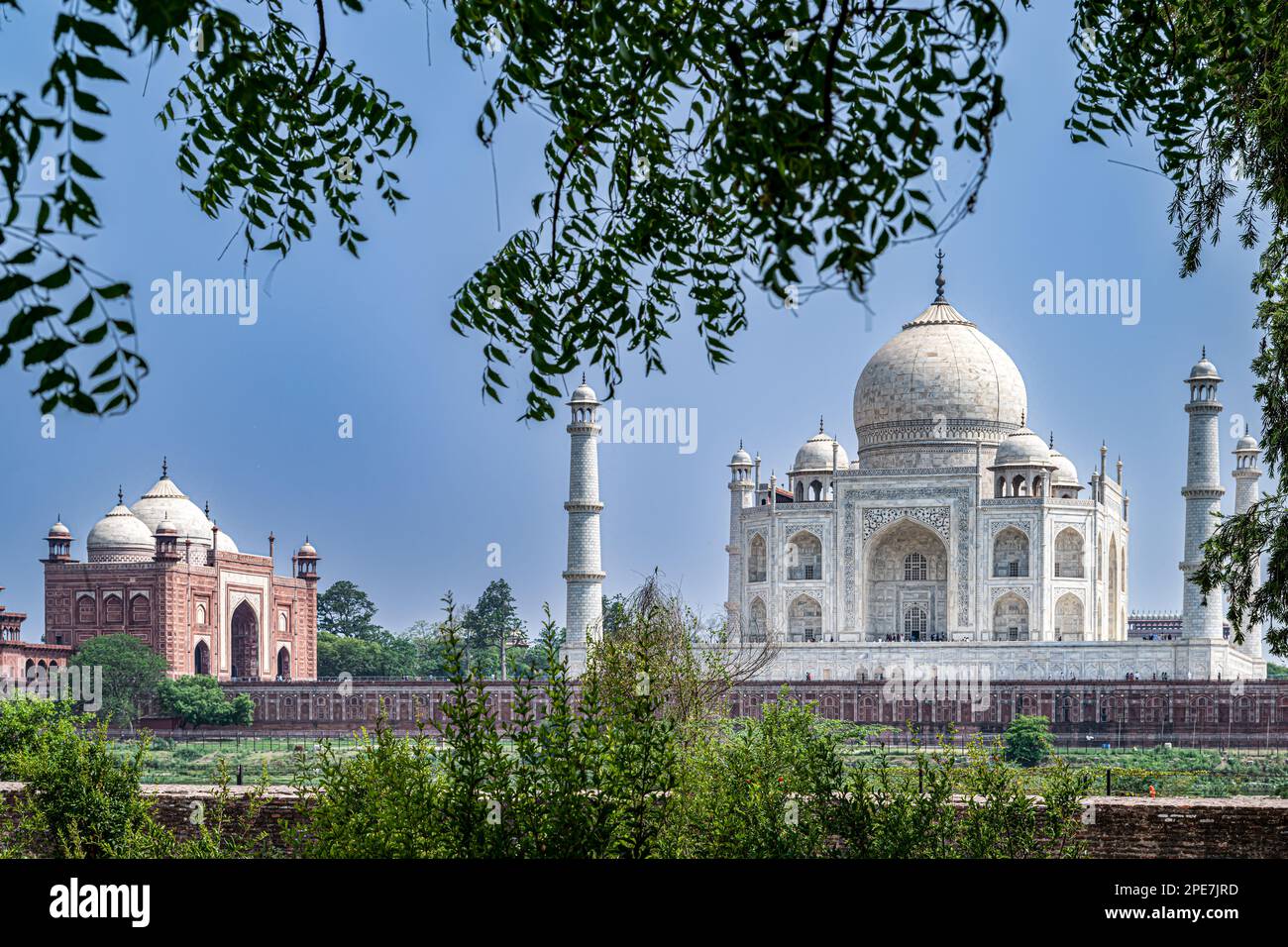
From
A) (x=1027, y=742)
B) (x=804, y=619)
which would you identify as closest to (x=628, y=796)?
(x=1027, y=742)

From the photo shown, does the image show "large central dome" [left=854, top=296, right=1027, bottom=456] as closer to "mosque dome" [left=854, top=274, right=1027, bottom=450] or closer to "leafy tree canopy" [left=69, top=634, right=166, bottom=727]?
"mosque dome" [left=854, top=274, right=1027, bottom=450]

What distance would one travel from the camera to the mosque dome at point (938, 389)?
35.4 m

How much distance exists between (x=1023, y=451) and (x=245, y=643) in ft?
71.5

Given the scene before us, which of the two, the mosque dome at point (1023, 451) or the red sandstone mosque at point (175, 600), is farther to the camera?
the red sandstone mosque at point (175, 600)

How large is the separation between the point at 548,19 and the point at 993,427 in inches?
1292

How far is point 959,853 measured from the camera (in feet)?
23.2

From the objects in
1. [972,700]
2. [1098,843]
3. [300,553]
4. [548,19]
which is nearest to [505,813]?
[548,19]

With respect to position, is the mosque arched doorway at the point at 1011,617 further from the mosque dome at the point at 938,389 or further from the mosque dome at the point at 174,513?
the mosque dome at the point at 174,513

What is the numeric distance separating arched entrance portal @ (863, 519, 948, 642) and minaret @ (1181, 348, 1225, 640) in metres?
5.22

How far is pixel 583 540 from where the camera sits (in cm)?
3219

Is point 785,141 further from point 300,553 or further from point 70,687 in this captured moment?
point 300,553

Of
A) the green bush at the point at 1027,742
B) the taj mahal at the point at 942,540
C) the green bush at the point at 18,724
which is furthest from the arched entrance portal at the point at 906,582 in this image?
the green bush at the point at 18,724

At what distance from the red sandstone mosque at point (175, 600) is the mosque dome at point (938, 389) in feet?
54.3

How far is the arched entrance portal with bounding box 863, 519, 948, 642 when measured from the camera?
33.8 metres
